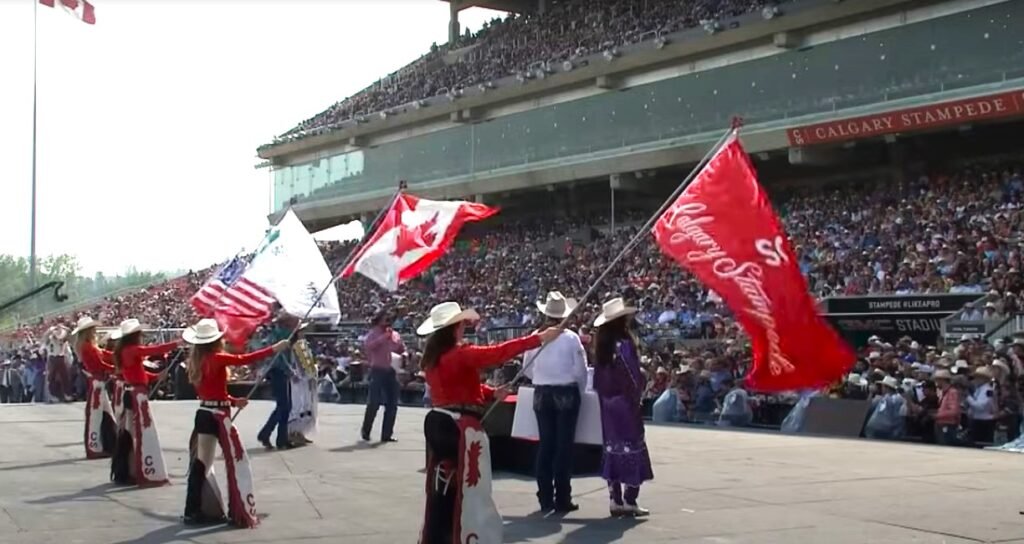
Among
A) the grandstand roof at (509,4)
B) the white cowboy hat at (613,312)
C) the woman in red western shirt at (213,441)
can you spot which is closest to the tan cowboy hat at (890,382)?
the white cowboy hat at (613,312)

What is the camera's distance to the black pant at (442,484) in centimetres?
768

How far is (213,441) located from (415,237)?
16.8ft

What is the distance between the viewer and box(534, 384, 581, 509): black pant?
10398mm

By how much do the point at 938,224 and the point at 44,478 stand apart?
1792cm

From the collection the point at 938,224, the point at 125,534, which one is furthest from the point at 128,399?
the point at 938,224

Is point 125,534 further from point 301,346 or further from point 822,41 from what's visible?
point 822,41

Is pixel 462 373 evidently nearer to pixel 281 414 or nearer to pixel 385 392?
pixel 281 414

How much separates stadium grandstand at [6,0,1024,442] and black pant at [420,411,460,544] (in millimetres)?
7961

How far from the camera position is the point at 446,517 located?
25.2ft

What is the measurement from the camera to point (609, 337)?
10.2 m

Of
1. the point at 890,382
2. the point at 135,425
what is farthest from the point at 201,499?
the point at 890,382

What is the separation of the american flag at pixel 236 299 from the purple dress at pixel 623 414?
4.92 metres

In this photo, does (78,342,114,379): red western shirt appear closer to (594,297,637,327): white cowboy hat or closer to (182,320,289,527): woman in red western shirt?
(182,320,289,527): woman in red western shirt

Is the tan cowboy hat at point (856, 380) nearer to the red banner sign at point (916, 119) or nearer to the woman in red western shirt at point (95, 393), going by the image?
the woman in red western shirt at point (95, 393)
